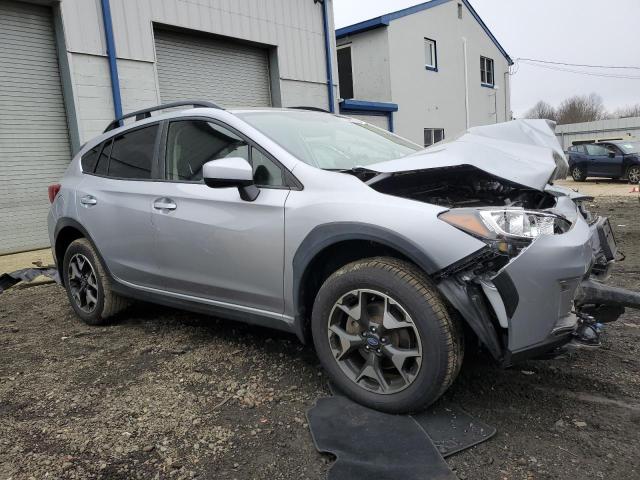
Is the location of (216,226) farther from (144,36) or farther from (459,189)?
(144,36)

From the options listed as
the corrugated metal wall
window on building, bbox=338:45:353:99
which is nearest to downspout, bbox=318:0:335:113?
the corrugated metal wall

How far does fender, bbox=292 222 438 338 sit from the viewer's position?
2459mm

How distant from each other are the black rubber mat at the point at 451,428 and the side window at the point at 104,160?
311cm

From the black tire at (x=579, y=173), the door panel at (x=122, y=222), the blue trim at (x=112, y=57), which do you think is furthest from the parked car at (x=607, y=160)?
the door panel at (x=122, y=222)

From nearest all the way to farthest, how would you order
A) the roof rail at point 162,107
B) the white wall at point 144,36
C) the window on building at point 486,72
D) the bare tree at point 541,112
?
the roof rail at point 162,107 → the white wall at point 144,36 → the window on building at point 486,72 → the bare tree at point 541,112

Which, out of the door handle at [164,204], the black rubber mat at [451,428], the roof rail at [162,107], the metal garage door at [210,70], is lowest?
the black rubber mat at [451,428]

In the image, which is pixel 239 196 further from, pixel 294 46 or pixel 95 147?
pixel 294 46

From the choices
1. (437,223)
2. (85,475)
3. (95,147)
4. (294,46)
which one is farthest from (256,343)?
(294,46)

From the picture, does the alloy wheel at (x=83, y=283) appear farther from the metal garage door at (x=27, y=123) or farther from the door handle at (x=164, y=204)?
the metal garage door at (x=27, y=123)

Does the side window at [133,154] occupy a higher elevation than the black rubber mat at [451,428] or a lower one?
higher

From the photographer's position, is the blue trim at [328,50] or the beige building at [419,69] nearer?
the blue trim at [328,50]

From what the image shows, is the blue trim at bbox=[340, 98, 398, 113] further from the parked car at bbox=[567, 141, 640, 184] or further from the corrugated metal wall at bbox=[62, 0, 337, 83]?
the parked car at bbox=[567, 141, 640, 184]

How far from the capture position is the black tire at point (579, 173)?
19828 mm

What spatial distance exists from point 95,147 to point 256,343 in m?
2.22
